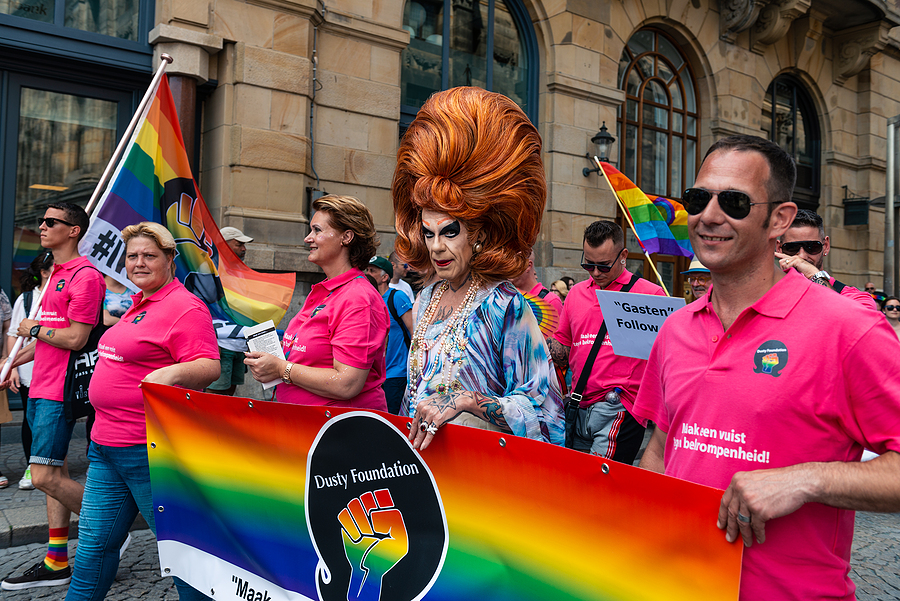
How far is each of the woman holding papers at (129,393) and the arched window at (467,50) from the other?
691 cm

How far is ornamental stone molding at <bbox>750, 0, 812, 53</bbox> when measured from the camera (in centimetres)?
1307

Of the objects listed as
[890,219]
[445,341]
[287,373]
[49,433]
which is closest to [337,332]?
[287,373]

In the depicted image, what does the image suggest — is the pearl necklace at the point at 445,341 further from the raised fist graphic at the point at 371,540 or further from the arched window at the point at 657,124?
the arched window at the point at 657,124

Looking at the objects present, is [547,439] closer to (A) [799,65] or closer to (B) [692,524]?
(B) [692,524]

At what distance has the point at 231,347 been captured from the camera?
5.12 metres

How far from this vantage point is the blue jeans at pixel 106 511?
277 centimetres

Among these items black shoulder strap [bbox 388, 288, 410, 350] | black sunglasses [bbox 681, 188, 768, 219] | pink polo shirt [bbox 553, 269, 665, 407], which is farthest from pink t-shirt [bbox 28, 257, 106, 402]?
black sunglasses [bbox 681, 188, 768, 219]

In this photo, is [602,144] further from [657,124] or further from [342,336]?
[342,336]

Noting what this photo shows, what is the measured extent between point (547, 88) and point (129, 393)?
9046mm

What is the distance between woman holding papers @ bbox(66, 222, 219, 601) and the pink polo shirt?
2300 millimetres

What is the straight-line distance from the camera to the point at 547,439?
1.96 metres

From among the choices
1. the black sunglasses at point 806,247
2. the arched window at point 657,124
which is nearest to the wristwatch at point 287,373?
the black sunglasses at point 806,247

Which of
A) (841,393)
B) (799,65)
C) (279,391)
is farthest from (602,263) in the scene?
(799,65)

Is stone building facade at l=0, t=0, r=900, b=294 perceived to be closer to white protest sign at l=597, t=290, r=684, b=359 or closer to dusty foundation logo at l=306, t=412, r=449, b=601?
white protest sign at l=597, t=290, r=684, b=359
